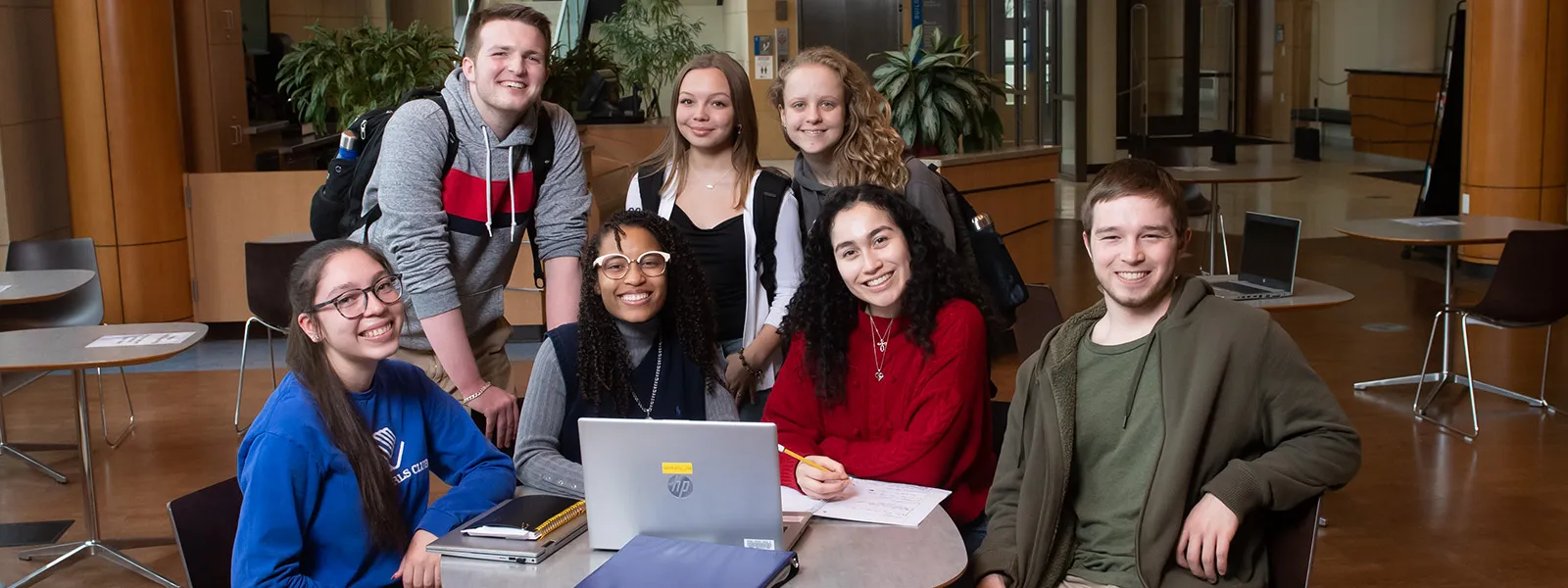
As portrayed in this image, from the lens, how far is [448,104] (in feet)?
9.81

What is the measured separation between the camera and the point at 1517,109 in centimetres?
862

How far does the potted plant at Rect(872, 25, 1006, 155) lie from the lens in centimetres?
757

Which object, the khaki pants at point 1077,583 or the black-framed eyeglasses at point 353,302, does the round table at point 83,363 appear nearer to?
the black-framed eyeglasses at point 353,302

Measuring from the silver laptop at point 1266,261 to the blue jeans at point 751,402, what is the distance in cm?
239

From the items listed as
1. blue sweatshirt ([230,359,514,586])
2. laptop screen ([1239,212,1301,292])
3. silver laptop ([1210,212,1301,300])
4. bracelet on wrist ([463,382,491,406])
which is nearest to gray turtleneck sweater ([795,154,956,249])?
bracelet on wrist ([463,382,491,406])

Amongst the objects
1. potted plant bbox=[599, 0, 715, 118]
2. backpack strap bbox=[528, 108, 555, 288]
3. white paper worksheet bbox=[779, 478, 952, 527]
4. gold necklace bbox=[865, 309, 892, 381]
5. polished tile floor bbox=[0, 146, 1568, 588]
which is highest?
potted plant bbox=[599, 0, 715, 118]

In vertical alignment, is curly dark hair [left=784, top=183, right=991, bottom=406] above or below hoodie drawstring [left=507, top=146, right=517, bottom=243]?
below

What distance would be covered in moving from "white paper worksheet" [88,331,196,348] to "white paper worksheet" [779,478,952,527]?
2.83 metres

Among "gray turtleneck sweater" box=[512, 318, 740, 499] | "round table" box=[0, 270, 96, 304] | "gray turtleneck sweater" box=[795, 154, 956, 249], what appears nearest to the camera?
"gray turtleneck sweater" box=[512, 318, 740, 499]

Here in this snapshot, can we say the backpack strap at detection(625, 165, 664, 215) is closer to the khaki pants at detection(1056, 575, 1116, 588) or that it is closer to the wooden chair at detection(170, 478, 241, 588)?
the wooden chair at detection(170, 478, 241, 588)

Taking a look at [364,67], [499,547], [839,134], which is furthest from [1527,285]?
[364,67]

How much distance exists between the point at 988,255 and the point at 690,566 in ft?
6.53

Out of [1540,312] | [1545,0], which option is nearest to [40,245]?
[1540,312]

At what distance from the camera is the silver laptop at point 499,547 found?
2.23 m
